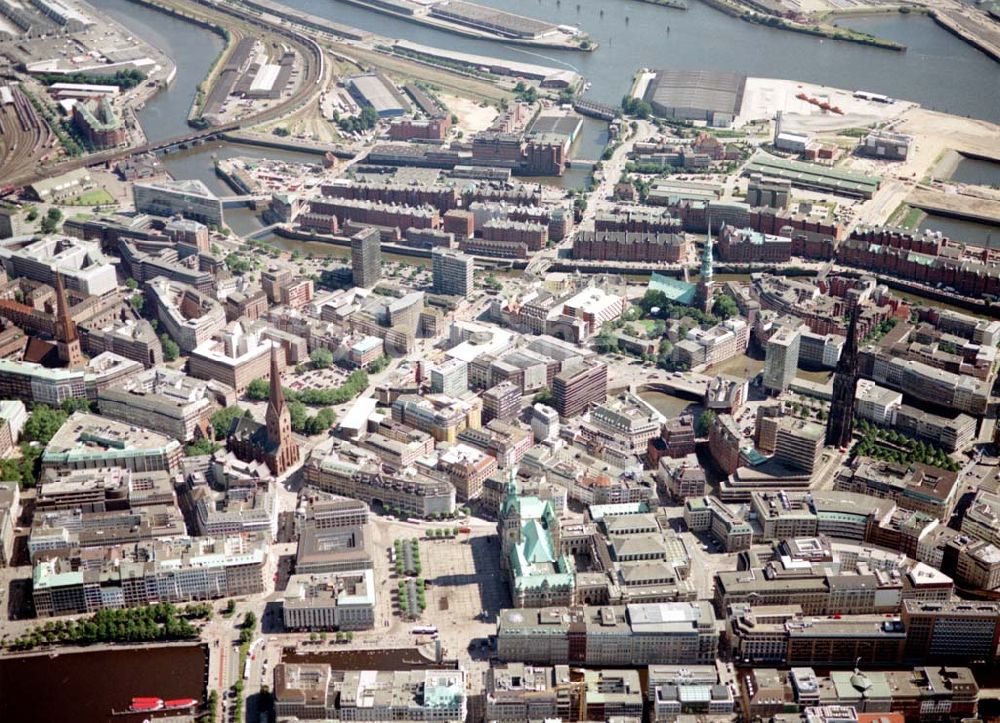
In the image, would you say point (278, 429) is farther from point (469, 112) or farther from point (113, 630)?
point (469, 112)

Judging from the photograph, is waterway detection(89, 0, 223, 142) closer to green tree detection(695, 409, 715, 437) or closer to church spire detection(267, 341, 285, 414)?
church spire detection(267, 341, 285, 414)

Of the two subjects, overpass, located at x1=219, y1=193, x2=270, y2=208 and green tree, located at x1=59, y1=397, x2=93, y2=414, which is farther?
overpass, located at x1=219, y1=193, x2=270, y2=208

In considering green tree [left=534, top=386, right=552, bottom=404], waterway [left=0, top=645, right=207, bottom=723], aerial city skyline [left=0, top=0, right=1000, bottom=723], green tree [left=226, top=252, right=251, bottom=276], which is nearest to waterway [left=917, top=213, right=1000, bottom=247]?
aerial city skyline [left=0, top=0, right=1000, bottom=723]

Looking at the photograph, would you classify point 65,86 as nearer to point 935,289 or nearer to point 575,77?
point 575,77

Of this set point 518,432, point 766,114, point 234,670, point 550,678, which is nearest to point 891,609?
point 550,678

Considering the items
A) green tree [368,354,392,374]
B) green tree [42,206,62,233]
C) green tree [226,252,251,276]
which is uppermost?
green tree [42,206,62,233]

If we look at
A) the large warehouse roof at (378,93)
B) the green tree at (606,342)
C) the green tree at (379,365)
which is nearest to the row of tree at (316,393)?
the green tree at (379,365)
